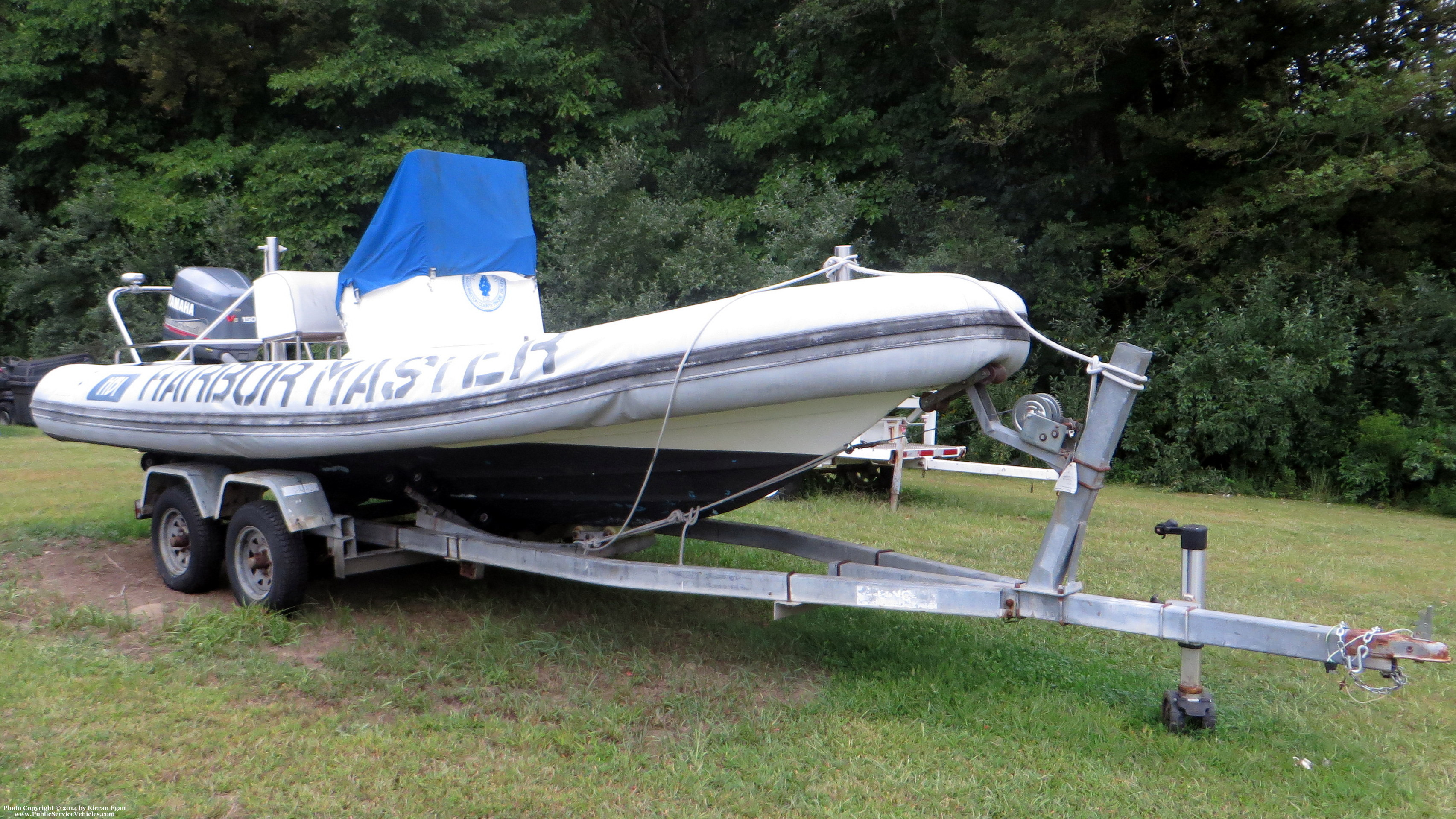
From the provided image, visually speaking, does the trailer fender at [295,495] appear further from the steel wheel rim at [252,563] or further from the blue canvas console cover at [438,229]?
the blue canvas console cover at [438,229]

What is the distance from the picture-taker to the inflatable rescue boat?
340cm

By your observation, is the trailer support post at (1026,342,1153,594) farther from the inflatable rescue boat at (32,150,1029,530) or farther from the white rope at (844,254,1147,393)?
the inflatable rescue boat at (32,150,1029,530)

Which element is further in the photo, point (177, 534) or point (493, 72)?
point (493, 72)

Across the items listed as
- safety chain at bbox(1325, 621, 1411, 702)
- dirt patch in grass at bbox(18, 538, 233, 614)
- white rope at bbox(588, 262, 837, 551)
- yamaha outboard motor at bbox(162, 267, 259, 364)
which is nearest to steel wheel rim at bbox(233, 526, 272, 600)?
A: dirt patch in grass at bbox(18, 538, 233, 614)

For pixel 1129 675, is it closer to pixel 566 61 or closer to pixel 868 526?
pixel 868 526

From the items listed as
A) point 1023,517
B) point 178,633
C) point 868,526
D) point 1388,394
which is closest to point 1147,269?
point 1388,394

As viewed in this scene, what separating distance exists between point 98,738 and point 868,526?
205 inches

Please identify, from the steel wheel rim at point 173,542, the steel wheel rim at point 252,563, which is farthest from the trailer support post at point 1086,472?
the steel wheel rim at point 173,542

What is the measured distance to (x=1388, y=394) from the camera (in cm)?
1364

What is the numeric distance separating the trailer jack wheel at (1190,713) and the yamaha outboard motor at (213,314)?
5.32 metres

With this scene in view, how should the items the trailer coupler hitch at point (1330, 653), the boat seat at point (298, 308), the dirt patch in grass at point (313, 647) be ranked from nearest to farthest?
1. the trailer coupler hitch at point (1330, 653)
2. the dirt patch in grass at point (313, 647)
3. the boat seat at point (298, 308)

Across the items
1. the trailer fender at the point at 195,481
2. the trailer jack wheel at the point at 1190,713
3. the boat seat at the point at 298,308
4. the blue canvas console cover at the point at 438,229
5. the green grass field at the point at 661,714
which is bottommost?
the green grass field at the point at 661,714

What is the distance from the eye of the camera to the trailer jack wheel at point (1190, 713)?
11.3 ft

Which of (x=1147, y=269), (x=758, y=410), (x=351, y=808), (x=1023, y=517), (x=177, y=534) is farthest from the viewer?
(x=1147, y=269)
